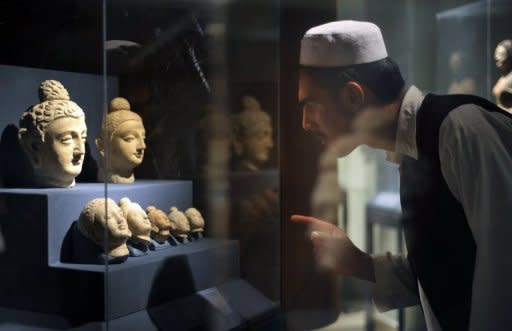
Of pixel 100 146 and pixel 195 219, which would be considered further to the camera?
pixel 100 146

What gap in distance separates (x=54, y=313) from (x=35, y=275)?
258 mm

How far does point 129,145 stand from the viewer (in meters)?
2.76

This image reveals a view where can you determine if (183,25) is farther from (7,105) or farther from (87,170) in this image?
(7,105)

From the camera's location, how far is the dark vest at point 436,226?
7.22 ft

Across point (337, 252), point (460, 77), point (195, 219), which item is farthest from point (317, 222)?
point (460, 77)

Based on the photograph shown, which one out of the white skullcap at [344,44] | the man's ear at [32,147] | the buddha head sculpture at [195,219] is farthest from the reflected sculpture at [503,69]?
the man's ear at [32,147]

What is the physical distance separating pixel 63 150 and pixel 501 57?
2.34 meters

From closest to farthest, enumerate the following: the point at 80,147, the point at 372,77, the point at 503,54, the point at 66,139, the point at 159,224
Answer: the point at 372,77
the point at 503,54
the point at 159,224
the point at 80,147
the point at 66,139

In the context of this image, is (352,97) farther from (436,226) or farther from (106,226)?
(106,226)

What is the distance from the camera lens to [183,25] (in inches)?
104

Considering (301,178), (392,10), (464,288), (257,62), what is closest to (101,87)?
(257,62)

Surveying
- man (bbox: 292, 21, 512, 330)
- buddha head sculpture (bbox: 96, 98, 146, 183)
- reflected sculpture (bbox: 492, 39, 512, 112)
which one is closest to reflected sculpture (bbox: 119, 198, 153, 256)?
buddha head sculpture (bbox: 96, 98, 146, 183)

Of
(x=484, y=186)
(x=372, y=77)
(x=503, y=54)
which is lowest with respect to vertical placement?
(x=484, y=186)

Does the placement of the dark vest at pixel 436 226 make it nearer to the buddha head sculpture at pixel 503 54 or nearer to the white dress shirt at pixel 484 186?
the white dress shirt at pixel 484 186
